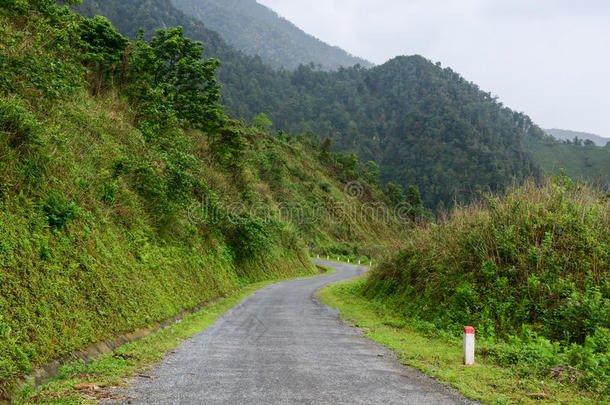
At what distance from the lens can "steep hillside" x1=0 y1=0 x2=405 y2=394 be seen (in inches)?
295

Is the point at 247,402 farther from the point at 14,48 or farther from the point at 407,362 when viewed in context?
the point at 14,48

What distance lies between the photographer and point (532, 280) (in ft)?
32.3

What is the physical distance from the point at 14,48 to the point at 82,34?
1565 cm

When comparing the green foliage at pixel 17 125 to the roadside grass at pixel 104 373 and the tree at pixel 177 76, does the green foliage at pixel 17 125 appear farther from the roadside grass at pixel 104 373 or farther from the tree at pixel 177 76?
the tree at pixel 177 76

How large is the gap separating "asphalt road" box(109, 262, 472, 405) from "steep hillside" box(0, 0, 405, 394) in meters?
2.06

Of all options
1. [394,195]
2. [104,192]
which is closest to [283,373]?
[104,192]

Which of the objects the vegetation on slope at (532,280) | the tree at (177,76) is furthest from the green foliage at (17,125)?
the tree at (177,76)

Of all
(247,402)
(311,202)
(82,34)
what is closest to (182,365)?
(247,402)

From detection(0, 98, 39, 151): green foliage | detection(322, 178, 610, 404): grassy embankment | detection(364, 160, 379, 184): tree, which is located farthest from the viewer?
detection(364, 160, 379, 184): tree

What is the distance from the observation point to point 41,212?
336 inches

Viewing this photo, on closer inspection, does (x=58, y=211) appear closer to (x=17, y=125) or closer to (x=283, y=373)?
(x=17, y=125)

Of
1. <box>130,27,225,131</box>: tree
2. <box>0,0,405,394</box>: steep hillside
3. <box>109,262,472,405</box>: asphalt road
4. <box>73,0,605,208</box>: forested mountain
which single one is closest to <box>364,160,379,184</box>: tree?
<box>73,0,605,208</box>: forested mountain

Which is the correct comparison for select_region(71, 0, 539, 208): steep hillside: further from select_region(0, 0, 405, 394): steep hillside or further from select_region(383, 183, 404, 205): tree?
select_region(0, 0, 405, 394): steep hillside

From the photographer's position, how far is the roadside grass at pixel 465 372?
5.70 meters
